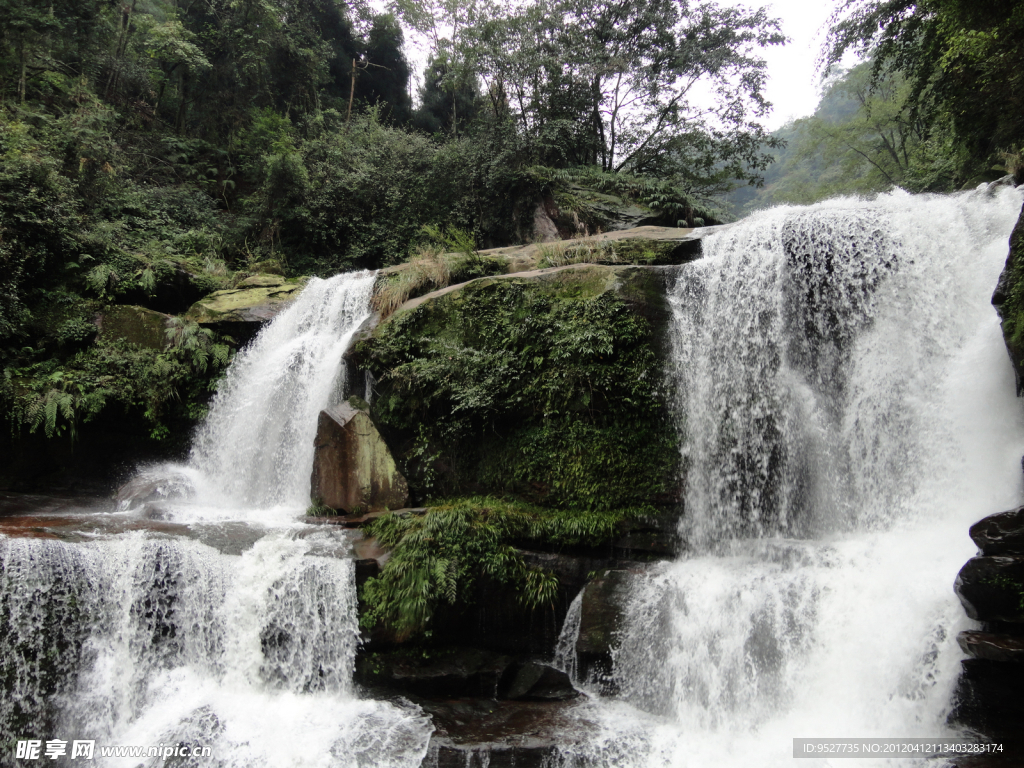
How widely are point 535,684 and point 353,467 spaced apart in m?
3.83

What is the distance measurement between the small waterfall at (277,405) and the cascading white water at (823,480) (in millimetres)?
5743

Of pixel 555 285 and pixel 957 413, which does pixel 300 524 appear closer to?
pixel 555 285

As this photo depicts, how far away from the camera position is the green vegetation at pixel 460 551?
19.9 ft

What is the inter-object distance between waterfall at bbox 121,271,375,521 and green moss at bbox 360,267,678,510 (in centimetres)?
165

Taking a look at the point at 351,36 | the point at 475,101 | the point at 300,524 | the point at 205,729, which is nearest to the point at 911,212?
the point at 300,524

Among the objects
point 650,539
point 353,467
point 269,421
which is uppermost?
point 269,421

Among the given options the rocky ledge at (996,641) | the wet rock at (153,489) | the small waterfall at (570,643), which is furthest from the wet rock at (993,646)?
the wet rock at (153,489)

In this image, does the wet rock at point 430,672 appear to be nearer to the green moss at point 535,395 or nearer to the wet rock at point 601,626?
the wet rock at point 601,626

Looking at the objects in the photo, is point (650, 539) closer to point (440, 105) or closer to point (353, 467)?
point (353, 467)

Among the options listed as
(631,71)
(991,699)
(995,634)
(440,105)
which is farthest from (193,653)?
(440,105)

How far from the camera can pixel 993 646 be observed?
4.16 metres

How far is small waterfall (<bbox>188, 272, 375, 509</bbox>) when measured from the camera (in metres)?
9.02

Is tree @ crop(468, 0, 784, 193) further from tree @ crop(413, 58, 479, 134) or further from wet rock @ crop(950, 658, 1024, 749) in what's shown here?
wet rock @ crop(950, 658, 1024, 749)

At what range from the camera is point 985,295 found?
22.0 ft
